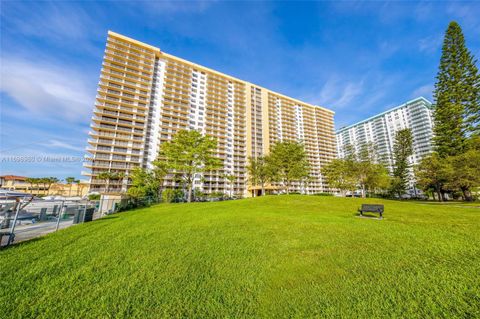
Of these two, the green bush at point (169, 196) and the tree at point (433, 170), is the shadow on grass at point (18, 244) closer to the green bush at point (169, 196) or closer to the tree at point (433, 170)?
the green bush at point (169, 196)

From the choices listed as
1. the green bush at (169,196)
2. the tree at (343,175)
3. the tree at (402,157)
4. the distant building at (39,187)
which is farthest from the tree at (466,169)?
the distant building at (39,187)

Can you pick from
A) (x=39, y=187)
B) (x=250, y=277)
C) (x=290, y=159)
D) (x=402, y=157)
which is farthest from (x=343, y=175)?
(x=39, y=187)

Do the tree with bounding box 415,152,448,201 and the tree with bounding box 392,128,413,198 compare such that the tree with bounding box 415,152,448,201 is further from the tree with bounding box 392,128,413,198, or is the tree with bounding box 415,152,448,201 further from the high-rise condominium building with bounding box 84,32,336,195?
the high-rise condominium building with bounding box 84,32,336,195

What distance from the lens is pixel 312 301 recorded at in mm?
2787

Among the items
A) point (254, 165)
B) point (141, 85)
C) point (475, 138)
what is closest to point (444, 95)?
point (475, 138)

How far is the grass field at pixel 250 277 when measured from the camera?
2625 mm

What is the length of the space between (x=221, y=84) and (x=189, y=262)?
73.9 m

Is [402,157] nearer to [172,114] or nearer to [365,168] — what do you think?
[365,168]

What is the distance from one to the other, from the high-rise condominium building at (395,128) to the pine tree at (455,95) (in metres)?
41.5

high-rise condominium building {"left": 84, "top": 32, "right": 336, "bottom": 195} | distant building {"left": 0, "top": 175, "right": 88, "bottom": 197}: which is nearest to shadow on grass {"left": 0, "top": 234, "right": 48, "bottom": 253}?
high-rise condominium building {"left": 84, "top": 32, "right": 336, "bottom": 195}

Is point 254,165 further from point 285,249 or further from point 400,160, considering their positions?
point 285,249

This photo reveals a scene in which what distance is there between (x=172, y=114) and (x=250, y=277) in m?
60.4

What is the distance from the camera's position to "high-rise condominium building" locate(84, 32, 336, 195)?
1921 inches

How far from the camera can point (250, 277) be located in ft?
11.7
